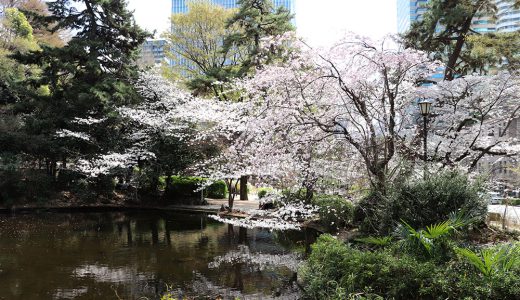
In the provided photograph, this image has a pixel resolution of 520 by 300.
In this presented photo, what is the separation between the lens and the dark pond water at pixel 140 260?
6703 millimetres

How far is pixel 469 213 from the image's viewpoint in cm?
612

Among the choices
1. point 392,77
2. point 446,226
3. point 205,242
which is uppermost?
point 392,77

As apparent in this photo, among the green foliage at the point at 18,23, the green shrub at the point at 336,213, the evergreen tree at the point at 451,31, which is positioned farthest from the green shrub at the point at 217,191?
the green foliage at the point at 18,23

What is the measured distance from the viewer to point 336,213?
10992mm

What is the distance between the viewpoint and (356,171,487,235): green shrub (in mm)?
6227

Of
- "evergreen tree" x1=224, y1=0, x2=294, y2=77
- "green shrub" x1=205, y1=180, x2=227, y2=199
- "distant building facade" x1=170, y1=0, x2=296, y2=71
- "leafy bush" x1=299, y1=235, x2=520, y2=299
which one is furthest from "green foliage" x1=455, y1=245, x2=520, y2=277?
"distant building facade" x1=170, y1=0, x2=296, y2=71

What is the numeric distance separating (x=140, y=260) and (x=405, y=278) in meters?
6.00

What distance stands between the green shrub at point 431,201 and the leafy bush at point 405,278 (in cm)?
108

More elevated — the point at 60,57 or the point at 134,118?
the point at 60,57

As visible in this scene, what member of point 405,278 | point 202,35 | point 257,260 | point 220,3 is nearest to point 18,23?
point 202,35

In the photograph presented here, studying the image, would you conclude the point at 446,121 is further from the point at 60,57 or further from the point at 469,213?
the point at 60,57

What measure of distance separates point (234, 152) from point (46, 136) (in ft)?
31.0

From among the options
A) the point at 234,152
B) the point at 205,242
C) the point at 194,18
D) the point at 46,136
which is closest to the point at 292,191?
the point at 234,152

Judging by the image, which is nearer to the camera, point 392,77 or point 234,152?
point 392,77
